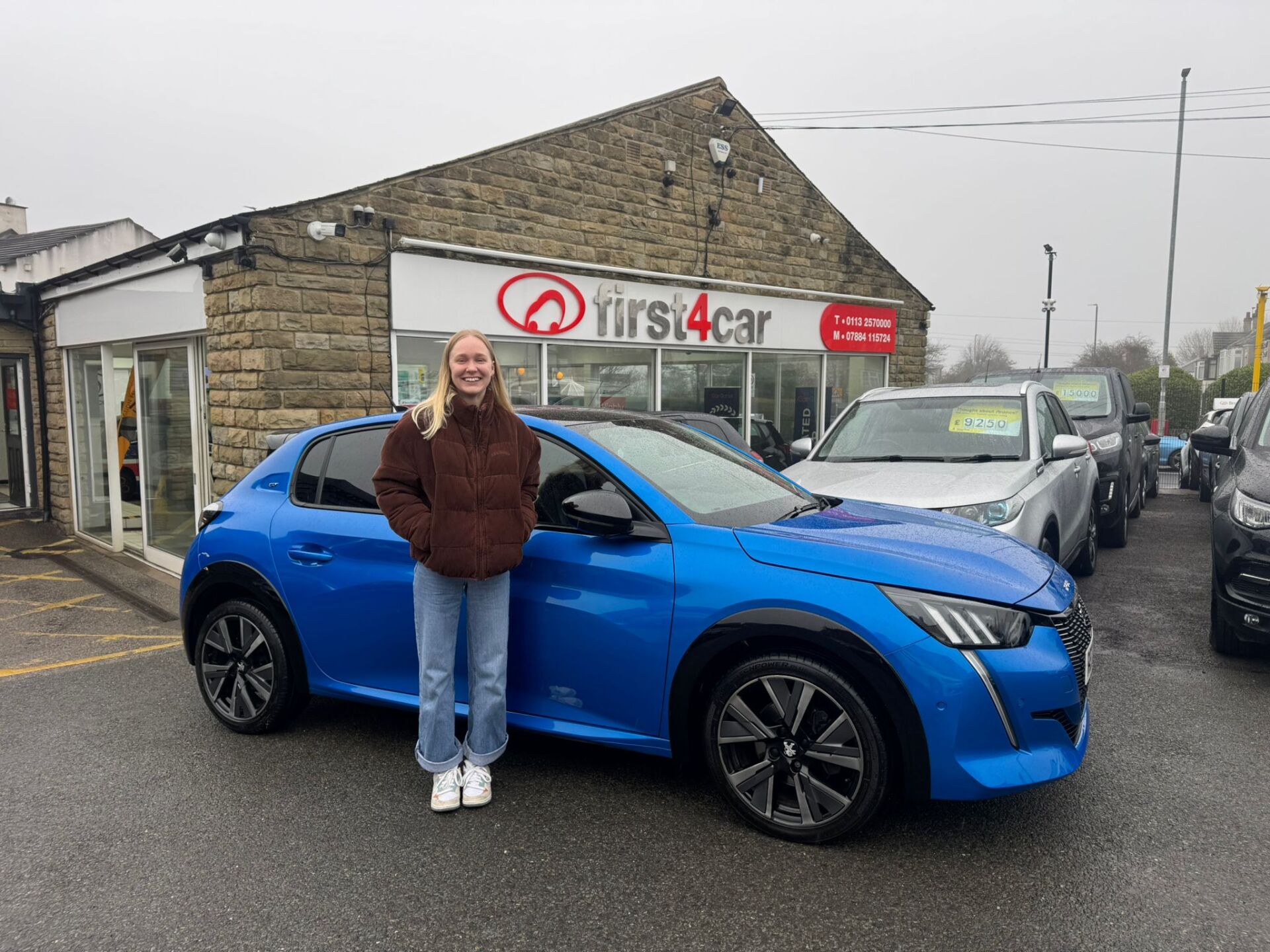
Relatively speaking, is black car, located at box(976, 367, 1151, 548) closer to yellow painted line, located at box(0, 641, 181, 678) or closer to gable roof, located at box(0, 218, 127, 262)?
yellow painted line, located at box(0, 641, 181, 678)

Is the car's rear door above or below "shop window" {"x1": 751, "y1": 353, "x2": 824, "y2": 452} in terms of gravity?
below

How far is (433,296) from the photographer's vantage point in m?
8.34

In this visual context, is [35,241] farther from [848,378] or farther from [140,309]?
[848,378]

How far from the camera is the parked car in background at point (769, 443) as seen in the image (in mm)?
11641

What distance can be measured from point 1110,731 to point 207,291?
742cm

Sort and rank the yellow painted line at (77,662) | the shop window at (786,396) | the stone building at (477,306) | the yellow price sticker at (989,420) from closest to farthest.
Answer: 1. the yellow painted line at (77,662)
2. the yellow price sticker at (989,420)
3. the stone building at (477,306)
4. the shop window at (786,396)

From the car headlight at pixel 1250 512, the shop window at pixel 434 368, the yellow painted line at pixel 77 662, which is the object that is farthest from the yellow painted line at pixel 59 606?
the car headlight at pixel 1250 512

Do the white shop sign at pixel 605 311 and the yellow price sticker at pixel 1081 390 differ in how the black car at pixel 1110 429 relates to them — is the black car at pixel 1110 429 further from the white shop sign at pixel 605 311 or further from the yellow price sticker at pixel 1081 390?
the white shop sign at pixel 605 311

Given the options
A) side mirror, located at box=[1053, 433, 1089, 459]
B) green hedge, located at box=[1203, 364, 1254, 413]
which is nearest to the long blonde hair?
side mirror, located at box=[1053, 433, 1089, 459]

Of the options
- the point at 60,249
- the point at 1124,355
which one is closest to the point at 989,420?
the point at 60,249

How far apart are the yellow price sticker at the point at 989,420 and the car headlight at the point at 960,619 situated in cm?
384

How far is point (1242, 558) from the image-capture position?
15.5 ft

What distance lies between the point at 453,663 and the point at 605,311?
6.97 metres

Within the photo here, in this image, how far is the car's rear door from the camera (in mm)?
3764
